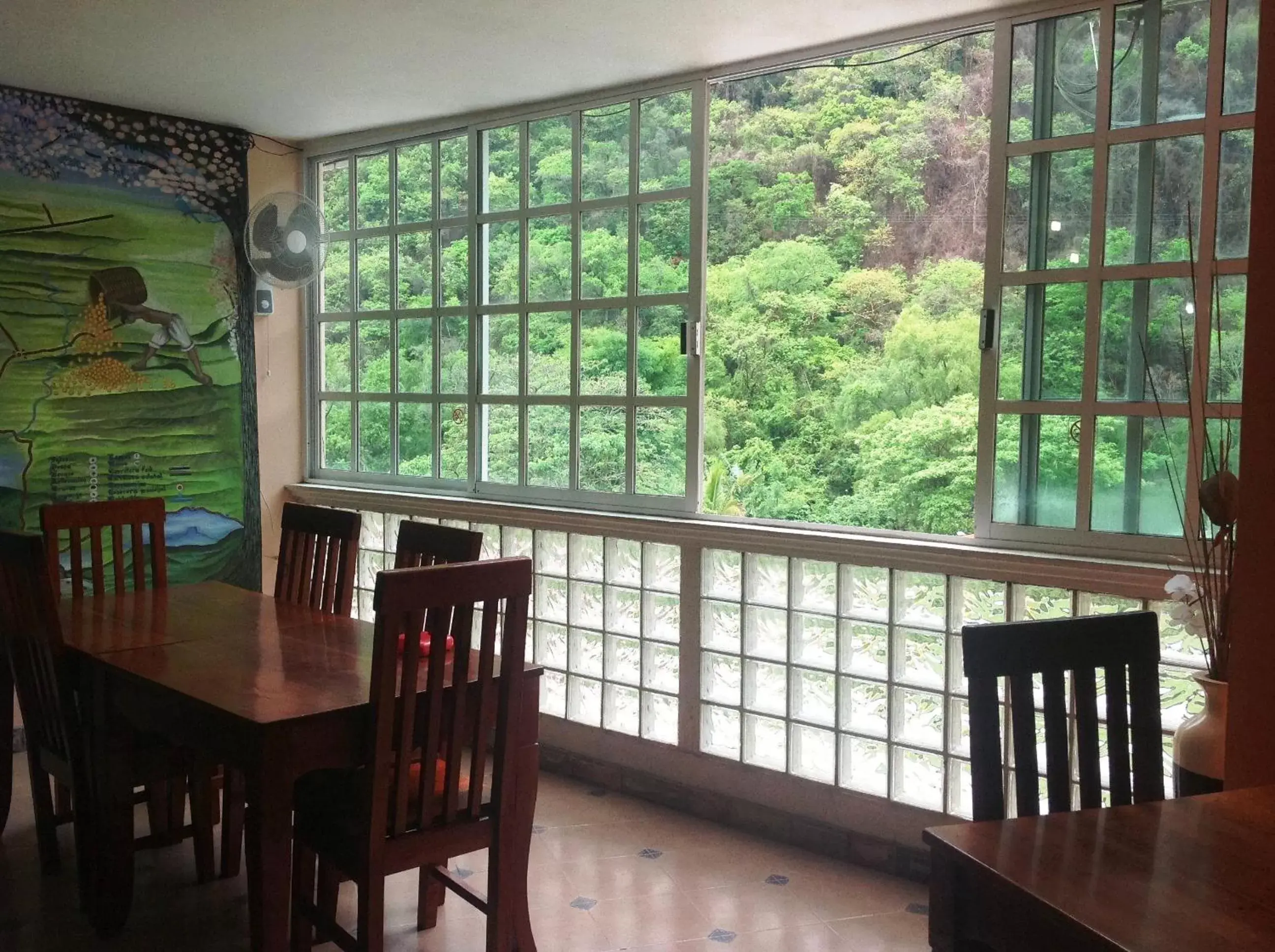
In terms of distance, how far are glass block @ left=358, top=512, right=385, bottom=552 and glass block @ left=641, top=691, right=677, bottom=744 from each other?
143 centimetres

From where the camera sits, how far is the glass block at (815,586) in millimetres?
3256

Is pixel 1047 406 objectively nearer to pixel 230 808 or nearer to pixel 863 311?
pixel 230 808

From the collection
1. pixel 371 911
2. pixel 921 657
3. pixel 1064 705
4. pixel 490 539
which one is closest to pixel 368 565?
pixel 490 539

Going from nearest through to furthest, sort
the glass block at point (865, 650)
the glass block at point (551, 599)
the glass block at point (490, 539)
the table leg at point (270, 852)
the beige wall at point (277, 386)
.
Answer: the table leg at point (270, 852) < the glass block at point (865, 650) < the glass block at point (551, 599) < the glass block at point (490, 539) < the beige wall at point (277, 386)

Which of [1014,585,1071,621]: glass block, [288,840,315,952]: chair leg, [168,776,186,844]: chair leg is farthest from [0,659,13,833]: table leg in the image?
[1014,585,1071,621]: glass block

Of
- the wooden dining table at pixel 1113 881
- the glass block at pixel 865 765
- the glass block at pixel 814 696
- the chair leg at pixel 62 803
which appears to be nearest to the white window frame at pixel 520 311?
the glass block at pixel 814 696

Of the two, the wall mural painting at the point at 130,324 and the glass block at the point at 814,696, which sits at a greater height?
the wall mural painting at the point at 130,324

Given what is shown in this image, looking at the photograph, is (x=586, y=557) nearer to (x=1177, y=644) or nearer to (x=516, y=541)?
(x=516, y=541)

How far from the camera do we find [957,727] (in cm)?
299

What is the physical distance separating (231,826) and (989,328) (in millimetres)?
2505

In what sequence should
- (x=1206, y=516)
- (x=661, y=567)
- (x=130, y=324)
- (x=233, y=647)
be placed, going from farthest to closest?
(x=130, y=324), (x=661, y=567), (x=233, y=647), (x=1206, y=516)

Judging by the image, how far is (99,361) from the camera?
4227 millimetres

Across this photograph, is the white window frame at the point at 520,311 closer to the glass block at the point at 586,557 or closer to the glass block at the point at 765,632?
the glass block at the point at 586,557

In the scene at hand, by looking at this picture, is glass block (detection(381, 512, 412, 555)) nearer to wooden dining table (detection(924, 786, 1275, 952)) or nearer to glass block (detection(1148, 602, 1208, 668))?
glass block (detection(1148, 602, 1208, 668))
